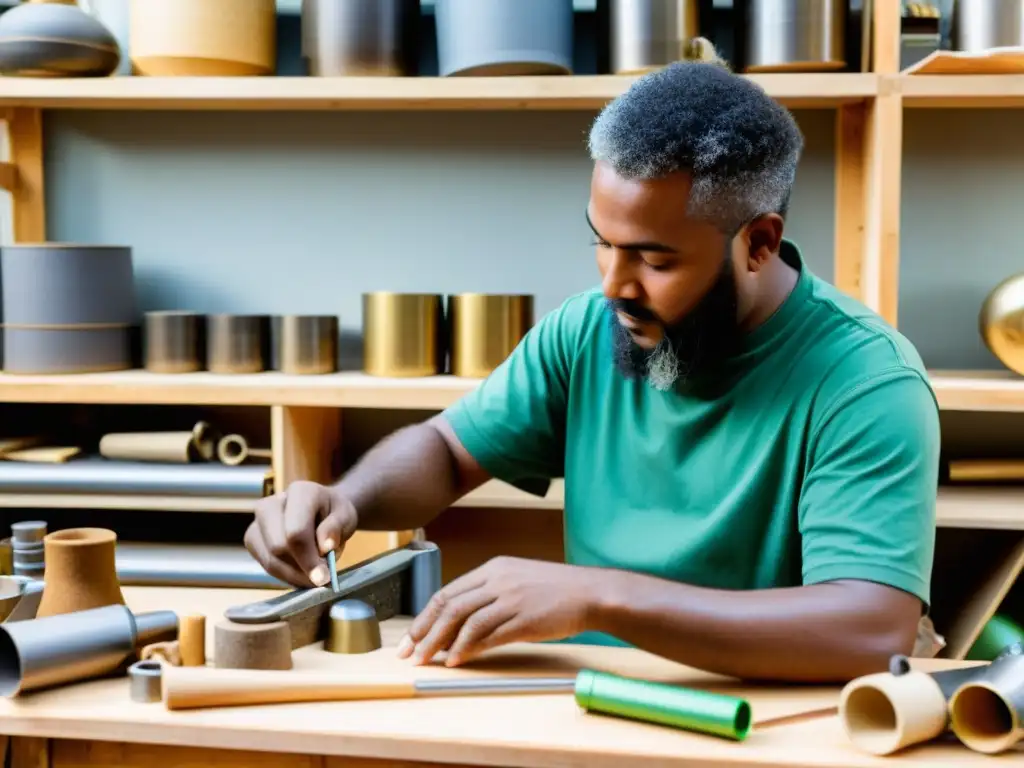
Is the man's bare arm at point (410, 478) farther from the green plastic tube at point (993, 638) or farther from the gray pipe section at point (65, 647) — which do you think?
the green plastic tube at point (993, 638)

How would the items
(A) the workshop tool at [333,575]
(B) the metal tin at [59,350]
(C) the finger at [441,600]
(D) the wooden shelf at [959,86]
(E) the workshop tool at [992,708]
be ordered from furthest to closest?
(B) the metal tin at [59,350], (D) the wooden shelf at [959,86], (A) the workshop tool at [333,575], (C) the finger at [441,600], (E) the workshop tool at [992,708]

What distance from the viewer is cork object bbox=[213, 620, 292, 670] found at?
1.12 metres

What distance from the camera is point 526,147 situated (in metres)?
2.61

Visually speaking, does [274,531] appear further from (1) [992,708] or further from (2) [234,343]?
(2) [234,343]

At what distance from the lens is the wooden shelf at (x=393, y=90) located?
7.16ft

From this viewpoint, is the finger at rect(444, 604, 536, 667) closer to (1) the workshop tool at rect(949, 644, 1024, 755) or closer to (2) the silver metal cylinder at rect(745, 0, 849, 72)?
(1) the workshop tool at rect(949, 644, 1024, 755)

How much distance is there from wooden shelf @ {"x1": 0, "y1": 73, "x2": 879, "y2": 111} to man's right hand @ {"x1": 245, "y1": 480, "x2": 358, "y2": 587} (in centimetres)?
114

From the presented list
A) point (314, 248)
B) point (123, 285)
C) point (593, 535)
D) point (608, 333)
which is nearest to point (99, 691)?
point (593, 535)

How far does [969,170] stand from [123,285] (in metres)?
1.94

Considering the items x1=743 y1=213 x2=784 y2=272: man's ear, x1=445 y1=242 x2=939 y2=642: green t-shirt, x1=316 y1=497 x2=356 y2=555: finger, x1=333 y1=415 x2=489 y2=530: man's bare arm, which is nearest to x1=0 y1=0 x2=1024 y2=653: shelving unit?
x1=333 y1=415 x2=489 y2=530: man's bare arm

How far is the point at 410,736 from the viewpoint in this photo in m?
0.98

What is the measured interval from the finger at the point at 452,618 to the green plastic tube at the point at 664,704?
156mm

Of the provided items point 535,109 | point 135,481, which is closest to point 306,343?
point 135,481

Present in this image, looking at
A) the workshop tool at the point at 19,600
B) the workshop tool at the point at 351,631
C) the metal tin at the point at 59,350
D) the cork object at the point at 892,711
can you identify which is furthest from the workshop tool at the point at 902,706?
the metal tin at the point at 59,350
